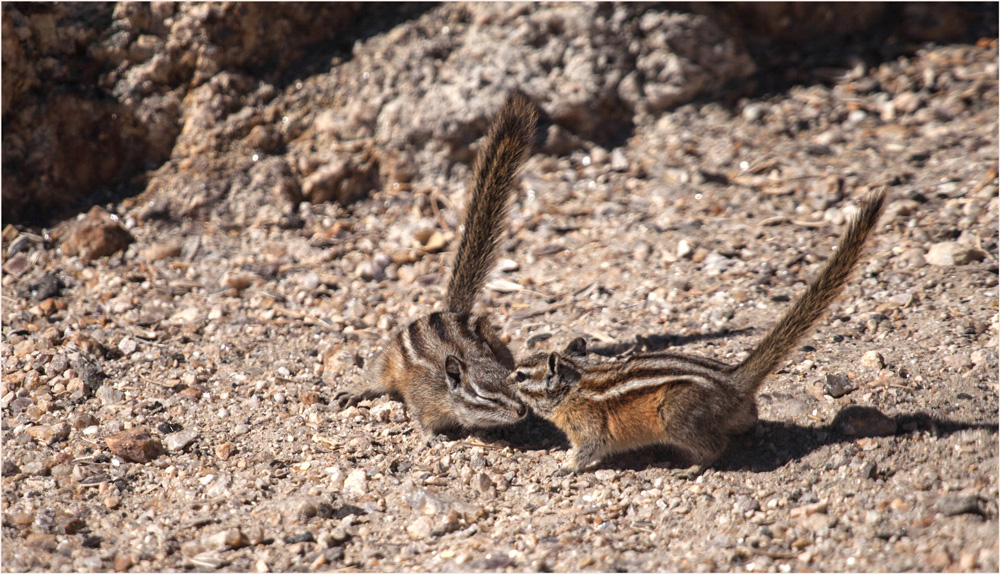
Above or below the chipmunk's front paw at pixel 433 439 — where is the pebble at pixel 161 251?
above

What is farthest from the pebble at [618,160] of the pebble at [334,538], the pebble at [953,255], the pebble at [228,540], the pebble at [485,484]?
the pebble at [228,540]

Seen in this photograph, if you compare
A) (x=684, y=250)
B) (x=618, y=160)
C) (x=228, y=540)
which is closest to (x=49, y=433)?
(x=228, y=540)

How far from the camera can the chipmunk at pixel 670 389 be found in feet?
12.0

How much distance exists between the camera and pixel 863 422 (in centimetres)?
399

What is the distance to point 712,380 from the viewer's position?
3807 millimetres

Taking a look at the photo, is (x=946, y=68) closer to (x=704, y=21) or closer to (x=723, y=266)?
(x=704, y=21)

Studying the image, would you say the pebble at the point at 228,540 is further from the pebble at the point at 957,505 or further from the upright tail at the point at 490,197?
the pebble at the point at 957,505

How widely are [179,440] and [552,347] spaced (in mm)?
2355

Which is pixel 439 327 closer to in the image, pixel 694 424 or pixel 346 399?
pixel 346 399

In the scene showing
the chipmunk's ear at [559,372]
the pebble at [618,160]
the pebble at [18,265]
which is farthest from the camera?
the pebble at [618,160]

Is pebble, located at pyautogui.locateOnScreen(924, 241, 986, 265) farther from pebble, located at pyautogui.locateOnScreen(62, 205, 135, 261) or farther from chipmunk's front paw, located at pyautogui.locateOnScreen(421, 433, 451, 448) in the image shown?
pebble, located at pyautogui.locateOnScreen(62, 205, 135, 261)

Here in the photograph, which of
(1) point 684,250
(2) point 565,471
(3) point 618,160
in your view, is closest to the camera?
(2) point 565,471

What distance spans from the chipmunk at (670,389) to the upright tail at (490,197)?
83cm

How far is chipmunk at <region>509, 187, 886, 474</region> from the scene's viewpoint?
144 inches
